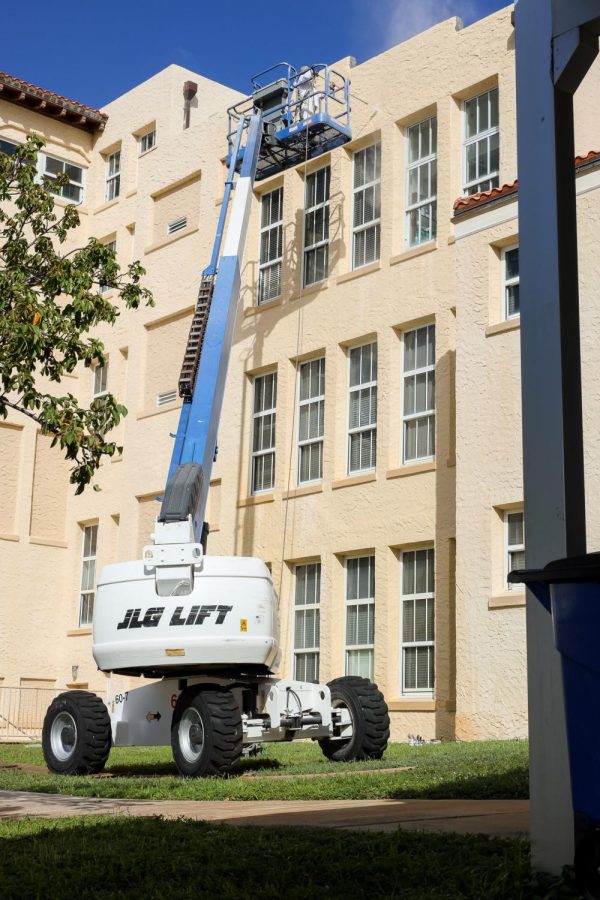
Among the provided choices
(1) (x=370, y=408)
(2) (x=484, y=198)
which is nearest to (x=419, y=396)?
(1) (x=370, y=408)

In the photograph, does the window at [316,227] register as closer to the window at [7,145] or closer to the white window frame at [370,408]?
the white window frame at [370,408]

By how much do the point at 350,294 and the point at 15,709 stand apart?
1273cm

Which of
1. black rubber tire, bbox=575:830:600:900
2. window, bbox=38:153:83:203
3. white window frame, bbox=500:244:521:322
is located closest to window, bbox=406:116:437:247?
white window frame, bbox=500:244:521:322

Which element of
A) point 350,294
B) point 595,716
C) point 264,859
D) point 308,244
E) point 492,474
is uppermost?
point 308,244

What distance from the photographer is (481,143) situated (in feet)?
73.2

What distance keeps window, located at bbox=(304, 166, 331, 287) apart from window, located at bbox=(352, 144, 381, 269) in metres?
0.73

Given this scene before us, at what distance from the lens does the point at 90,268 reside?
1341 centimetres

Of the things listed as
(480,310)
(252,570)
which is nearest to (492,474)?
(480,310)

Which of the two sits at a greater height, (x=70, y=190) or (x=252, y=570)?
(x=70, y=190)

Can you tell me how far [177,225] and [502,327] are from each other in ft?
41.9

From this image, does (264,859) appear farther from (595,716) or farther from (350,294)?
(350,294)

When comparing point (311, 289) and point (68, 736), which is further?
point (311, 289)

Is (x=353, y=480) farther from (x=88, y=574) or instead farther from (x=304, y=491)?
(x=88, y=574)

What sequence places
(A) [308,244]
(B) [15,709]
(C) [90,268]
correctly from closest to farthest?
(C) [90,268] < (A) [308,244] < (B) [15,709]
